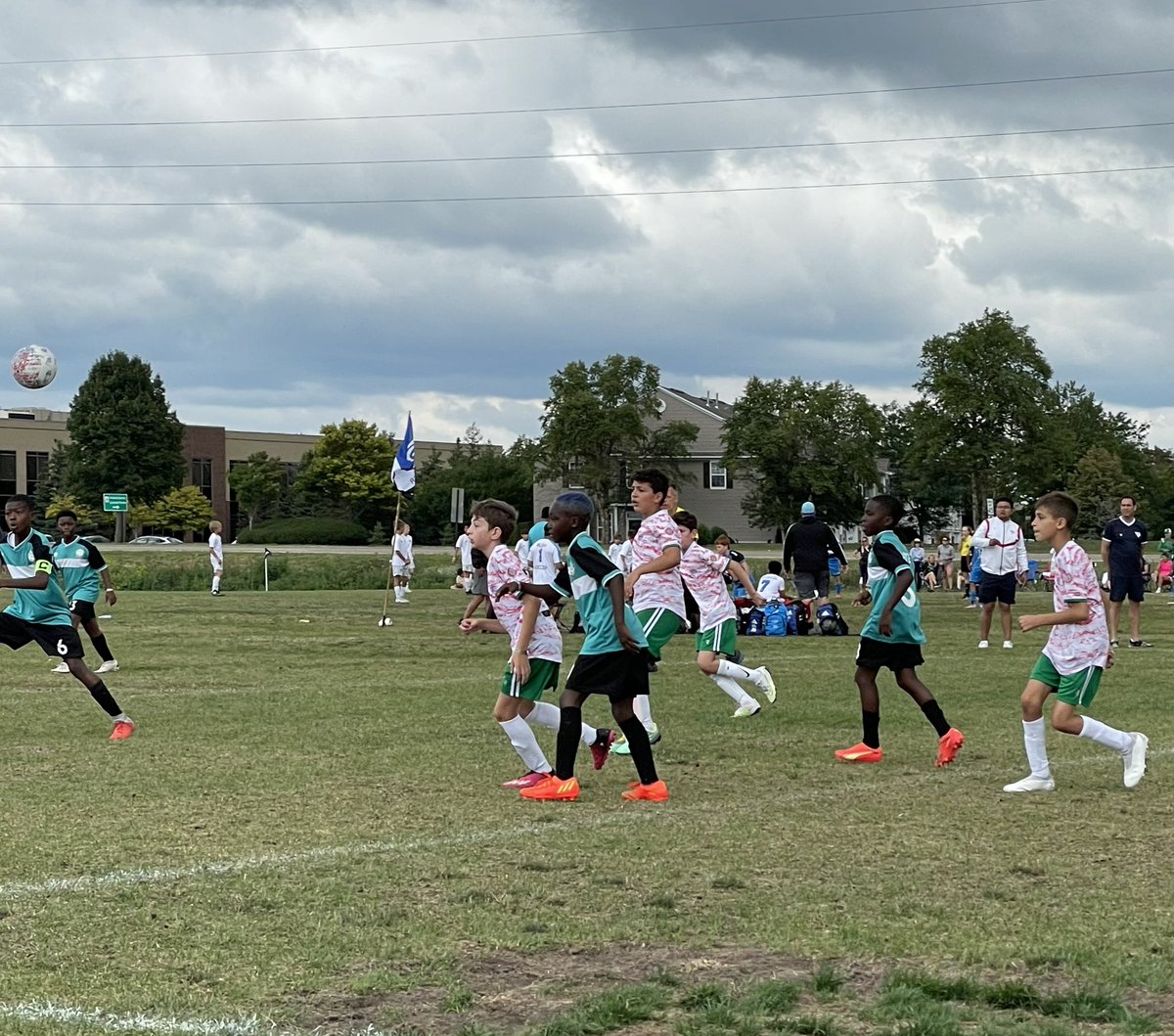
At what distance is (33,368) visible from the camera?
65625 millimetres

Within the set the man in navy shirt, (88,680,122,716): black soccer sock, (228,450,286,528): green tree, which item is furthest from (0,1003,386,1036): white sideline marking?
(228,450,286,528): green tree

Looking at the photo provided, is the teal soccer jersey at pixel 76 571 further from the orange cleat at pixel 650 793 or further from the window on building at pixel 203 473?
the window on building at pixel 203 473

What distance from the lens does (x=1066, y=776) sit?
32.1 feet

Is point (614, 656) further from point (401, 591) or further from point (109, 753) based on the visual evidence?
point (401, 591)

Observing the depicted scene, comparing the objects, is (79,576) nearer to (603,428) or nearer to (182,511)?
(603,428)

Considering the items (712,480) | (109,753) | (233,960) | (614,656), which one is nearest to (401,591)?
(109,753)

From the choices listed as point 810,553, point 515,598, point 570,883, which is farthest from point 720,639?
point 810,553

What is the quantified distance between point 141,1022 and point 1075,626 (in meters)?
6.17

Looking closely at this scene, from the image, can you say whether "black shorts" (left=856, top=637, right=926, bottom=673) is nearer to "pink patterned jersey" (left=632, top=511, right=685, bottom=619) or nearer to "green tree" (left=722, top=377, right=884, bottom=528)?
"pink patterned jersey" (left=632, top=511, right=685, bottom=619)

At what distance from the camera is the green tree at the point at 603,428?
91688 mm

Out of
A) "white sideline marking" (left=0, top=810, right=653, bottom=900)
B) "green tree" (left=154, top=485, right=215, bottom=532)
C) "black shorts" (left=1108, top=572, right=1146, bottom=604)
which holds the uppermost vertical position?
"green tree" (left=154, top=485, right=215, bottom=532)

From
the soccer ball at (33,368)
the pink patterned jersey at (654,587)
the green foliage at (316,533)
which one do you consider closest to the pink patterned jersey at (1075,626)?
the pink patterned jersey at (654,587)

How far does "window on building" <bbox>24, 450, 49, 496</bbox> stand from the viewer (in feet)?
368

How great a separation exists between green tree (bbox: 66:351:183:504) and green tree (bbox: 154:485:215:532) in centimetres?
111
